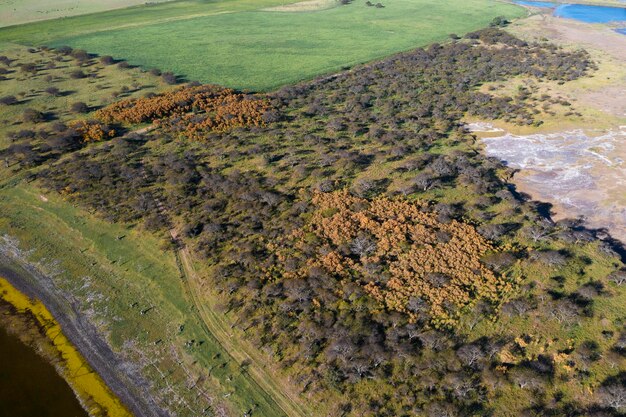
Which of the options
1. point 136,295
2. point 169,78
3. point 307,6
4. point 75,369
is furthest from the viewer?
point 307,6

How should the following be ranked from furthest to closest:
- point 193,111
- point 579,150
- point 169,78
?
point 169,78
point 193,111
point 579,150

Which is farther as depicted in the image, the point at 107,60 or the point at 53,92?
the point at 107,60

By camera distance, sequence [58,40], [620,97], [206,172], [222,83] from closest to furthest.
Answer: [206,172] → [620,97] → [222,83] → [58,40]

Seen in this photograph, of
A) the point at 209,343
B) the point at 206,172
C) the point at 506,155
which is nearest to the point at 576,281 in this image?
the point at 506,155

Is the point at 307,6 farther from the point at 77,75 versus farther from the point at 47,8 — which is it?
the point at 77,75

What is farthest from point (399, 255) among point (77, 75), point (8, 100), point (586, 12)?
point (586, 12)

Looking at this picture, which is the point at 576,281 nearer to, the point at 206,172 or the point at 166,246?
the point at 166,246

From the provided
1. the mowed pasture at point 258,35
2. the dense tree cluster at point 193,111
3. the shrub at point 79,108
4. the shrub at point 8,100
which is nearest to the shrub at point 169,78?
the mowed pasture at point 258,35
